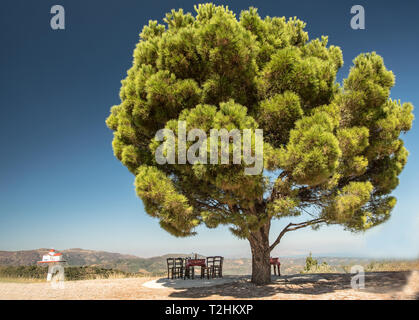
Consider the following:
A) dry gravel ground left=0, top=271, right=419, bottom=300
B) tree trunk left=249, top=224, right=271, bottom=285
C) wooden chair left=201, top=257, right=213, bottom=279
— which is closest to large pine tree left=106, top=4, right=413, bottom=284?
tree trunk left=249, top=224, right=271, bottom=285

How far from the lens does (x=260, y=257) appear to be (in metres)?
8.95

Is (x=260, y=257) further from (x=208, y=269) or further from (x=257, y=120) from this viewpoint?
(x=257, y=120)

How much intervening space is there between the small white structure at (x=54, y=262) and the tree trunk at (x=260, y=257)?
639cm

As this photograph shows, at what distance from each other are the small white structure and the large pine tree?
409cm

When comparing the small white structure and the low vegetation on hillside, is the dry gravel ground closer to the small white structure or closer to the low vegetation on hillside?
the small white structure

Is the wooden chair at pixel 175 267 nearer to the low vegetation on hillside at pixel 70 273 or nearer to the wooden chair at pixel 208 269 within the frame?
the wooden chair at pixel 208 269

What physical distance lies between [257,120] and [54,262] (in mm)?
8055

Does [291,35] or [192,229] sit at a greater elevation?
[291,35]

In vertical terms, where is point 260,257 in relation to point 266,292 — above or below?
above

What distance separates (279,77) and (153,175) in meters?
4.19

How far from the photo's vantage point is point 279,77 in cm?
749

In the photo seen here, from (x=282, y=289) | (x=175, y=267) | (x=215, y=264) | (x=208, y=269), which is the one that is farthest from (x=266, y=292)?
(x=175, y=267)

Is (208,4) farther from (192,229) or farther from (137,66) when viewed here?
(192,229)
